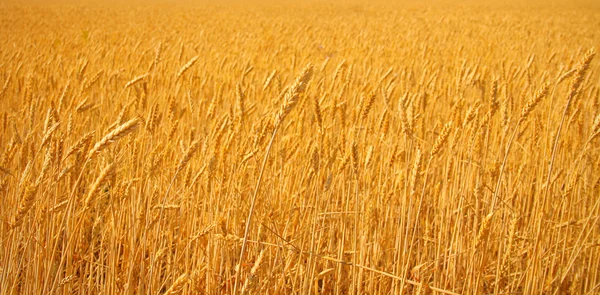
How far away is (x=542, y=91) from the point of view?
97 centimetres

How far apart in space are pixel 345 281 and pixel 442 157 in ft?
3.33

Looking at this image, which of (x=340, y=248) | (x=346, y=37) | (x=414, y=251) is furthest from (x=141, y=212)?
(x=346, y=37)

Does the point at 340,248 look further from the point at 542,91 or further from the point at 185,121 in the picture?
the point at 185,121

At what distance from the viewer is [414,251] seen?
5.25 ft

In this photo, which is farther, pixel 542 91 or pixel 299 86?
pixel 542 91

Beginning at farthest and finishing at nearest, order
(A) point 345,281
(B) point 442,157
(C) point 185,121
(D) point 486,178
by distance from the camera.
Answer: (C) point 185,121 → (B) point 442,157 → (D) point 486,178 → (A) point 345,281

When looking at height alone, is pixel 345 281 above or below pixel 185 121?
below

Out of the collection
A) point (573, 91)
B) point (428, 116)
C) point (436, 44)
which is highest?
point (436, 44)

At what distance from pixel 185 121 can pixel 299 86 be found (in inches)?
84.6

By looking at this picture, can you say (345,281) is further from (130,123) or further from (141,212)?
(130,123)

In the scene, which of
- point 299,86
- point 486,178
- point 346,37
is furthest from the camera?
point 346,37

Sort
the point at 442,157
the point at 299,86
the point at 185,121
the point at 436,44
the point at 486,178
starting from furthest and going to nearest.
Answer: the point at 436,44 → the point at 185,121 → the point at 442,157 → the point at 486,178 → the point at 299,86

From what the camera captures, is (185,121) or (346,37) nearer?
(185,121)

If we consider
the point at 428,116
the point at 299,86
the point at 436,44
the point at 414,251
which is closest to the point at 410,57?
the point at 436,44
